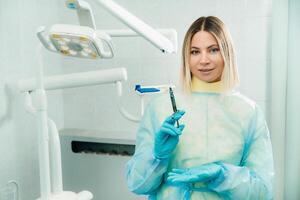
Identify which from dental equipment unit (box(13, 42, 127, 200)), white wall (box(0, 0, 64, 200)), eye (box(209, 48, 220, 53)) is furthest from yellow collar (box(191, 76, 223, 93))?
white wall (box(0, 0, 64, 200))

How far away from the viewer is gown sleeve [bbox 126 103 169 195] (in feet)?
4.03

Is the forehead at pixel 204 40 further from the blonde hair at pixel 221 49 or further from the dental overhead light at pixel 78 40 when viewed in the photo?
the dental overhead light at pixel 78 40

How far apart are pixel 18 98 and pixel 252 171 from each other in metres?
1.24

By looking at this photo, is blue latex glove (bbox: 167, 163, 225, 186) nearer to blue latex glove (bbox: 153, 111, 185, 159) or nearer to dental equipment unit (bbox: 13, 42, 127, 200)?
blue latex glove (bbox: 153, 111, 185, 159)

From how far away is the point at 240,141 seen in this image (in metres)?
1.25

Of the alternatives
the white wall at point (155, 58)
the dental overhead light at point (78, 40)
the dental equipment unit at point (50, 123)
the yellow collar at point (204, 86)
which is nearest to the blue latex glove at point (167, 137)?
the yellow collar at point (204, 86)

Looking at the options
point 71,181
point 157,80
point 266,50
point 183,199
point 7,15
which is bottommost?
point 71,181

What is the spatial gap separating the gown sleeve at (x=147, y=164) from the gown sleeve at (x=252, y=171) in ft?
0.60

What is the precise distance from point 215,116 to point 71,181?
4.41 feet

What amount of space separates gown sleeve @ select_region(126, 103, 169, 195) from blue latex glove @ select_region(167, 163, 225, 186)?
54mm

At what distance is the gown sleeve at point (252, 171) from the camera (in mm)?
1170

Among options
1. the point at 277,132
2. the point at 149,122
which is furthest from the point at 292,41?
the point at 149,122

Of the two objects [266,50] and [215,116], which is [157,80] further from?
[215,116]

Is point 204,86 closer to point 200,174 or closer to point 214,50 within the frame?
point 214,50
